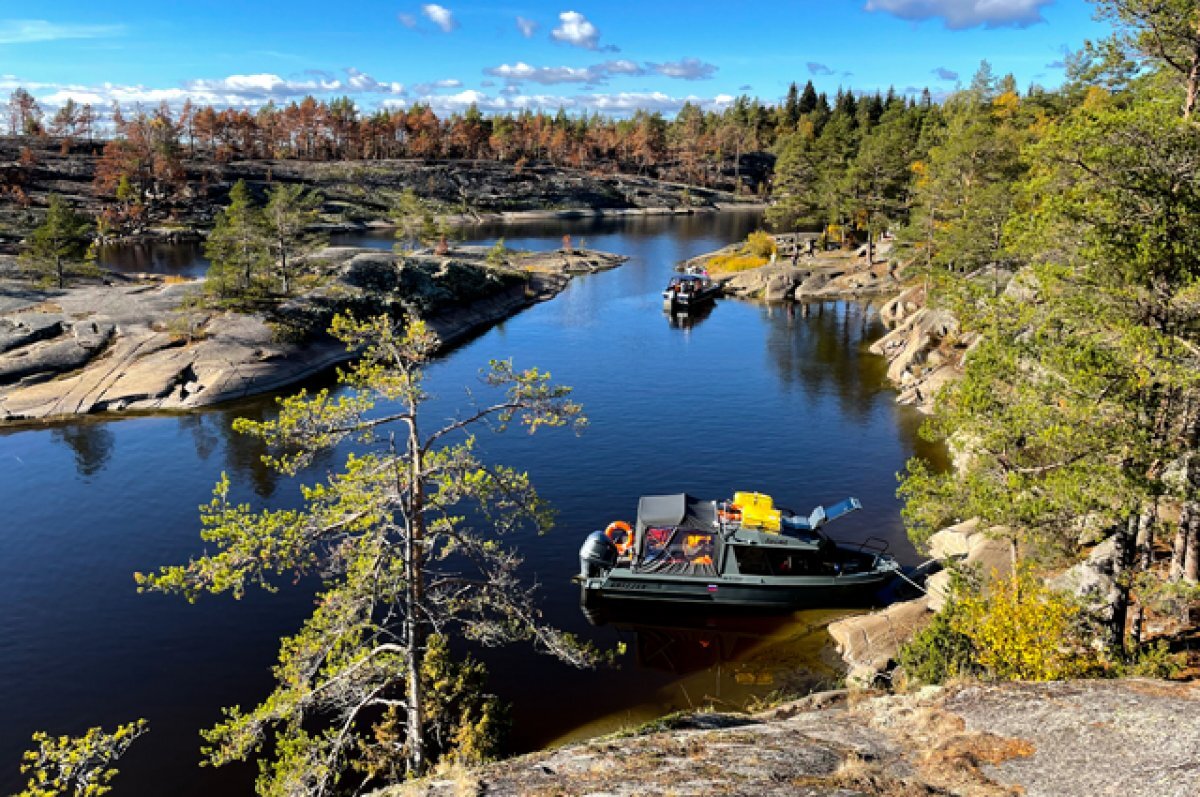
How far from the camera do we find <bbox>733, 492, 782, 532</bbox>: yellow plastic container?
28.5m

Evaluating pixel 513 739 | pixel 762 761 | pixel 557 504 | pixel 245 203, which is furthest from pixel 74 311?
pixel 762 761

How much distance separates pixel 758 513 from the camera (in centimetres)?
2884

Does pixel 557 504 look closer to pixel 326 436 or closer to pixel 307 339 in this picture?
pixel 326 436

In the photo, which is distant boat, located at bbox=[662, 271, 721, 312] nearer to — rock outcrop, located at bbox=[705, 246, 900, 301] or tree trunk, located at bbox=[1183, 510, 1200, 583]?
rock outcrop, located at bbox=[705, 246, 900, 301]

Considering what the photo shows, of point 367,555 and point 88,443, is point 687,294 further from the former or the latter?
point 367,555

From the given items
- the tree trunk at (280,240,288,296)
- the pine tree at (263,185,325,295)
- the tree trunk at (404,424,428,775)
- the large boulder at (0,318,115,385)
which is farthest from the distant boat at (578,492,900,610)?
the tree trunk at (280,240,288,296)

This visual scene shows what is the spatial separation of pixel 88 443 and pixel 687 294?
5505 cm

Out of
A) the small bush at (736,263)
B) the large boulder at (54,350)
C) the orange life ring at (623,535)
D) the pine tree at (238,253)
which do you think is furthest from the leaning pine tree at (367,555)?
→ the small bush at (736,263)

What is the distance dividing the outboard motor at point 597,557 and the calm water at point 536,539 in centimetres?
161

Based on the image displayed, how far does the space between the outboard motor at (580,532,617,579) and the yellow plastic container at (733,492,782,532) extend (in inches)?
201

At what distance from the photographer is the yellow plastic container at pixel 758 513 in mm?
28516

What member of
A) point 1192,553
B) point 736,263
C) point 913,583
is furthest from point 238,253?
point 736,263

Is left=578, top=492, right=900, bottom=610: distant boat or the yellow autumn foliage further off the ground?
the yellow autumn foliage

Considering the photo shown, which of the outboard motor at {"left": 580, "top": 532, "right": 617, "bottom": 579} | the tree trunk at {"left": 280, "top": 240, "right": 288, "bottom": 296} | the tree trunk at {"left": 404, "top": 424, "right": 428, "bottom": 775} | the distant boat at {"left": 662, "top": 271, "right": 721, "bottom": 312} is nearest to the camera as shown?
the tree trunk at {"left": 404, "top": 424, "right": 428, "bottom": 775}
